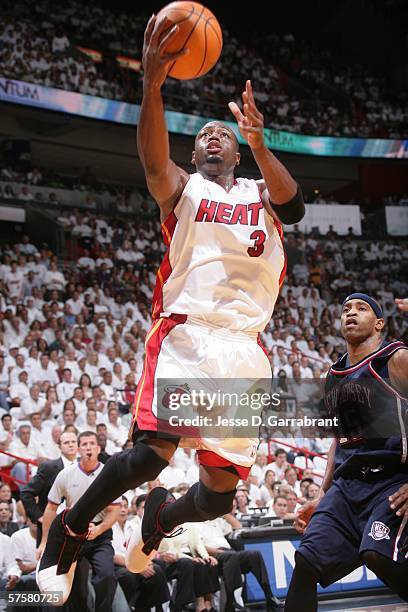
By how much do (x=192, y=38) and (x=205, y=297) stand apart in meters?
1.20

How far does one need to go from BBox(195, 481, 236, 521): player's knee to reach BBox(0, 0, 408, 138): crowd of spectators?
16.2 meters

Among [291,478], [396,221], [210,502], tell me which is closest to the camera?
[210,502]

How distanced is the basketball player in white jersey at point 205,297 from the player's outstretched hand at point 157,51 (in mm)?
62

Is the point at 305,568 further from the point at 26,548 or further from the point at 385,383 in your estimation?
the point at 26,548

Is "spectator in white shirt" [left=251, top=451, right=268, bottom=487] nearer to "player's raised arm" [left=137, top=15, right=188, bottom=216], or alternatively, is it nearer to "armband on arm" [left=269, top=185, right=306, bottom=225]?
"armband on arm" [left=269, top=185, right=306, bottom=225]

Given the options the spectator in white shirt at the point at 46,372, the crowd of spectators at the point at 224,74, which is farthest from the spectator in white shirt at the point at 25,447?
the crowd of spectators at the point at 224,74

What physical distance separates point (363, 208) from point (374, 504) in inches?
842

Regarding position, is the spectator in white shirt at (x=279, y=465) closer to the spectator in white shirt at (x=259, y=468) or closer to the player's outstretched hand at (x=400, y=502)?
the spectator in white shirt at (x=259, y=468)

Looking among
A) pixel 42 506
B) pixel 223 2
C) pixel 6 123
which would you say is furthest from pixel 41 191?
pixel 42 506

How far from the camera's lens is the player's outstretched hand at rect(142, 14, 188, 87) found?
334 cm

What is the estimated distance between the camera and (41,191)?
2016 centimetres

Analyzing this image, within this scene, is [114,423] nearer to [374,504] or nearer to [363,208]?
[374,504]

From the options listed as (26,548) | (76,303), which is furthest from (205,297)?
(76,303)

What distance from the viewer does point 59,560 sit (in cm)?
391
